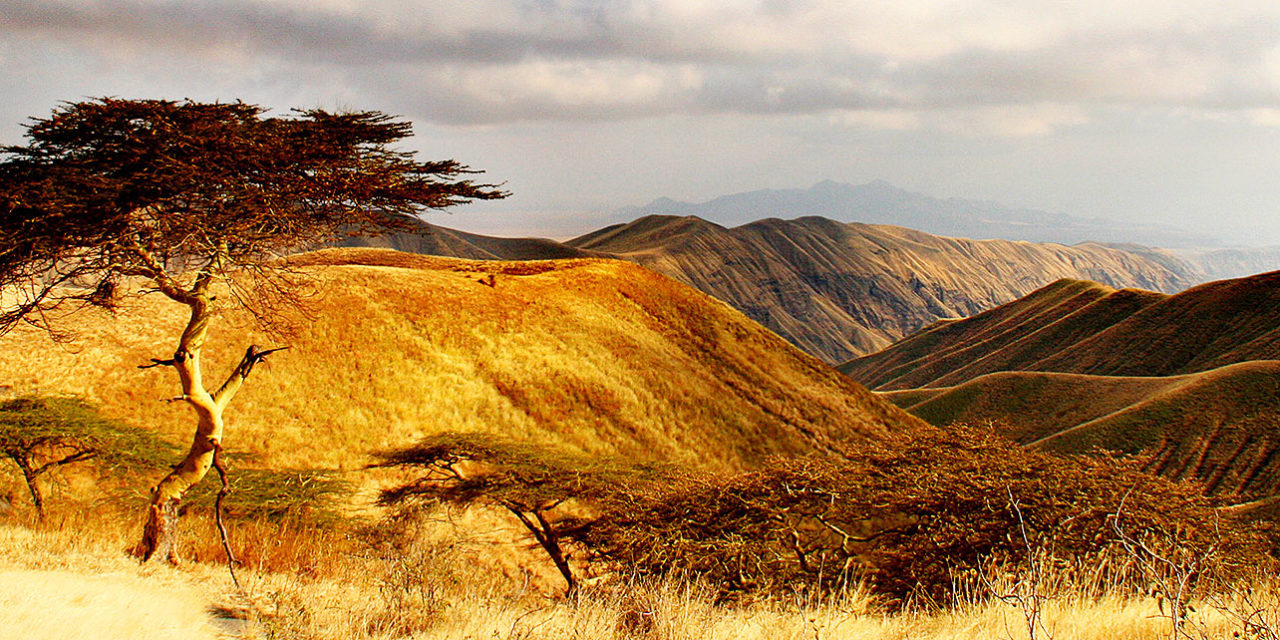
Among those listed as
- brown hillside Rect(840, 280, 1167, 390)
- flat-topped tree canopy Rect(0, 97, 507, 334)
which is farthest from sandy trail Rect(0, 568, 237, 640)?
brown hillside Rect(840, 280, 1167, 390)

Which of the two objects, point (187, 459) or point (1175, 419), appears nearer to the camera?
point (187, 459)

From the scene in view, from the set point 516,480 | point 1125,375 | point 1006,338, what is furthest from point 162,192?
point 1006,338

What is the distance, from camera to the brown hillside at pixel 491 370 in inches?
1110

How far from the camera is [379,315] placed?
119ft

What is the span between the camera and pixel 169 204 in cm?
1286

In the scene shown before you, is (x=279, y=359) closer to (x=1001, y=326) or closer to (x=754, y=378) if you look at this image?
(x=754, y=378)

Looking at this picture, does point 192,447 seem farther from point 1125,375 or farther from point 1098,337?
point 1098,337

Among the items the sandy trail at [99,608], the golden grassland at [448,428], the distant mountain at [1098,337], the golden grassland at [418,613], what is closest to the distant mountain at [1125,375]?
the distant mountain at [1098,337]

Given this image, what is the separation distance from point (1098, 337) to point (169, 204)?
509 feet

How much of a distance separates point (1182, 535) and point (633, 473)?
1664 centimetres

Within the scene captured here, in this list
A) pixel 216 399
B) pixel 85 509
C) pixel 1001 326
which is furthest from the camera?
pixel 1001 326

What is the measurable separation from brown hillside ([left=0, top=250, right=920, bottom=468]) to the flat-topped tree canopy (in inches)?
603

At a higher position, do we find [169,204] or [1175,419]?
[169,204]

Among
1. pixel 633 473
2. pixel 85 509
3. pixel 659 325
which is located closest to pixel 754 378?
pixel 659 325
